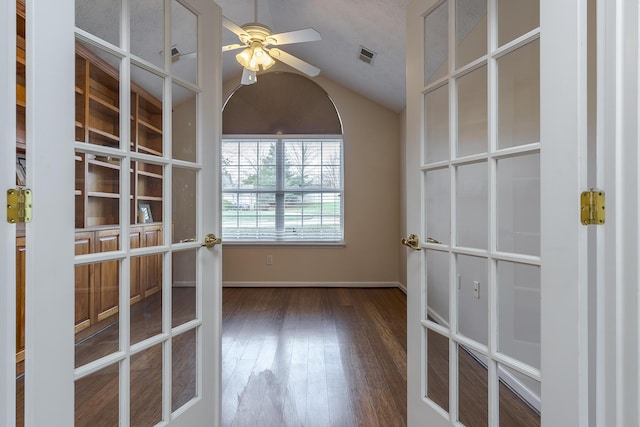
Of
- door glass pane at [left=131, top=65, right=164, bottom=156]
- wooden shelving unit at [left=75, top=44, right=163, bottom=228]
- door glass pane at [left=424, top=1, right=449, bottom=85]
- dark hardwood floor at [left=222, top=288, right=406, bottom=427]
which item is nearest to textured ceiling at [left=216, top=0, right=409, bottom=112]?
door glass pane at [left=424, top=1, right=449, bottom=85]

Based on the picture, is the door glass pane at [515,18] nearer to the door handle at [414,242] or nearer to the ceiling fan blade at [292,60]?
the door handle at [414,242]

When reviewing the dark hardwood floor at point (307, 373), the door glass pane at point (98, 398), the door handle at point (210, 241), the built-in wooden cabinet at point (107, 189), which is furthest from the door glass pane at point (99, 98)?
the door glass pane at point (98, 398)

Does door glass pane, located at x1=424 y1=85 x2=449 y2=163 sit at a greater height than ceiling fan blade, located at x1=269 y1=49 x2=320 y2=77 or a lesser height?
lesser

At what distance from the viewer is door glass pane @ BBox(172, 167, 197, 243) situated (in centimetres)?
133

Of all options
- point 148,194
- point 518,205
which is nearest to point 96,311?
point 148,194

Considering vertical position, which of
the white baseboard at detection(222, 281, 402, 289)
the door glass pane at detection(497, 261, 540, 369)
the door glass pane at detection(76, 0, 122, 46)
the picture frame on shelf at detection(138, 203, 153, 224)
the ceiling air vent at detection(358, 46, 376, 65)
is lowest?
the white baseboard at detection(222, 281, 402, 289)

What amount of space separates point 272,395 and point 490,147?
170cm

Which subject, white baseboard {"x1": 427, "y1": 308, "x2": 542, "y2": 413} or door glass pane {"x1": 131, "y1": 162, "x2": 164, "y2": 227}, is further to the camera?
door glass pane {"x1": 131, "y1": 162, "x2": 164, "y2": 227}

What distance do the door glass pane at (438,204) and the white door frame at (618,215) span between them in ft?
1.73

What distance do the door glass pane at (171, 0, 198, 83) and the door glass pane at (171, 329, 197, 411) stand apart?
42.0 inches

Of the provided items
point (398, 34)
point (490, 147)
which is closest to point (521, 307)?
point (490, 147)

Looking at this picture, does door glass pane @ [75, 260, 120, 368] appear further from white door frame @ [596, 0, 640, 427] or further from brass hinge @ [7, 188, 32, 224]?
white door frame @ [596, 0, 640, 427]

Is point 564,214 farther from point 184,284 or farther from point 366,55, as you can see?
point 366,55

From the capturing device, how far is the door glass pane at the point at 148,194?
1190 mm
